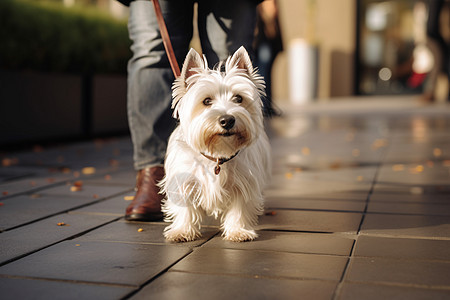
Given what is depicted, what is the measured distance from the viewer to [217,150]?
2.60 metres

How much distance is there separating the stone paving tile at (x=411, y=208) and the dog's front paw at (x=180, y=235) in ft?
3.66

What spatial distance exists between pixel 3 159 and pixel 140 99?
298 centimetres

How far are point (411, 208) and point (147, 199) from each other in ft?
4.92

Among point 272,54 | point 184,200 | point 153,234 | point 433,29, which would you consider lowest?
point 153,234

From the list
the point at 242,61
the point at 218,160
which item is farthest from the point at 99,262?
the point at 242,61

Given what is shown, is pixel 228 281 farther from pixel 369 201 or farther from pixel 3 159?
pixel 3 159

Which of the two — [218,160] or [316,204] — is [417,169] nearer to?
[316,204]

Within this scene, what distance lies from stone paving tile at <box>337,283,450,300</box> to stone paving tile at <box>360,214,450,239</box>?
782mm

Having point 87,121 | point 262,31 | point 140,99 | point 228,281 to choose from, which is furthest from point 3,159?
point 262,31

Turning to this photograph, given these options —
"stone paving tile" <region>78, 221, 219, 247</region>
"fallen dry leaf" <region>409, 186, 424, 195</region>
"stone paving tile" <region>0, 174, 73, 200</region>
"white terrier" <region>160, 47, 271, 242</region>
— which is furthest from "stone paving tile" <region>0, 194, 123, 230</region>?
"fallen dry leaf" <region>409, 186, 424, 195</region>

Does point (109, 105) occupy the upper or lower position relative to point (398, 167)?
upper

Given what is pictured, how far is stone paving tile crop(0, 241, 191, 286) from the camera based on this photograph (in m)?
2.13

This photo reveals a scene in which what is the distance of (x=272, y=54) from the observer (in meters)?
9.12

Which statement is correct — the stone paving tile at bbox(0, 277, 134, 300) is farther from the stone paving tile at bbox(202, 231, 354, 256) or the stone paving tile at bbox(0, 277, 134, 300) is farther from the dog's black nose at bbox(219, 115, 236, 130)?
the dog's black nose at bbox(219, 115, 236, 130)
